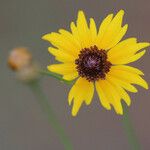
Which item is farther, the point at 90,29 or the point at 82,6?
the point at 82,6

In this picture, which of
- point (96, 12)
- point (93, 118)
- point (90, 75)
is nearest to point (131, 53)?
point (90, 75)

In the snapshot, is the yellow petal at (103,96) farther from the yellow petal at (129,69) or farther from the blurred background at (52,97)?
the blurred background at (52,97)

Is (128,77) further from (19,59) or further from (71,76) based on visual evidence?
(19,59)

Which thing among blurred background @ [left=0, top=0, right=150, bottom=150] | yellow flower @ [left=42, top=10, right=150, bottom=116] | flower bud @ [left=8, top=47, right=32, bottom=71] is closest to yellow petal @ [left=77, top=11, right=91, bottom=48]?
yellow flower @ [left=42, top=10, right=150, bottom=116]

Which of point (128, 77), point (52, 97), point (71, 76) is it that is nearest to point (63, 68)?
point (71, 76)

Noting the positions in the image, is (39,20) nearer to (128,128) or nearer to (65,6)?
(65,6)

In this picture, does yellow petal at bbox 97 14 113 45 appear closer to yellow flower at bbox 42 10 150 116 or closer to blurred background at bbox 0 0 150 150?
yellow flower at bbox 42 10 150 116
